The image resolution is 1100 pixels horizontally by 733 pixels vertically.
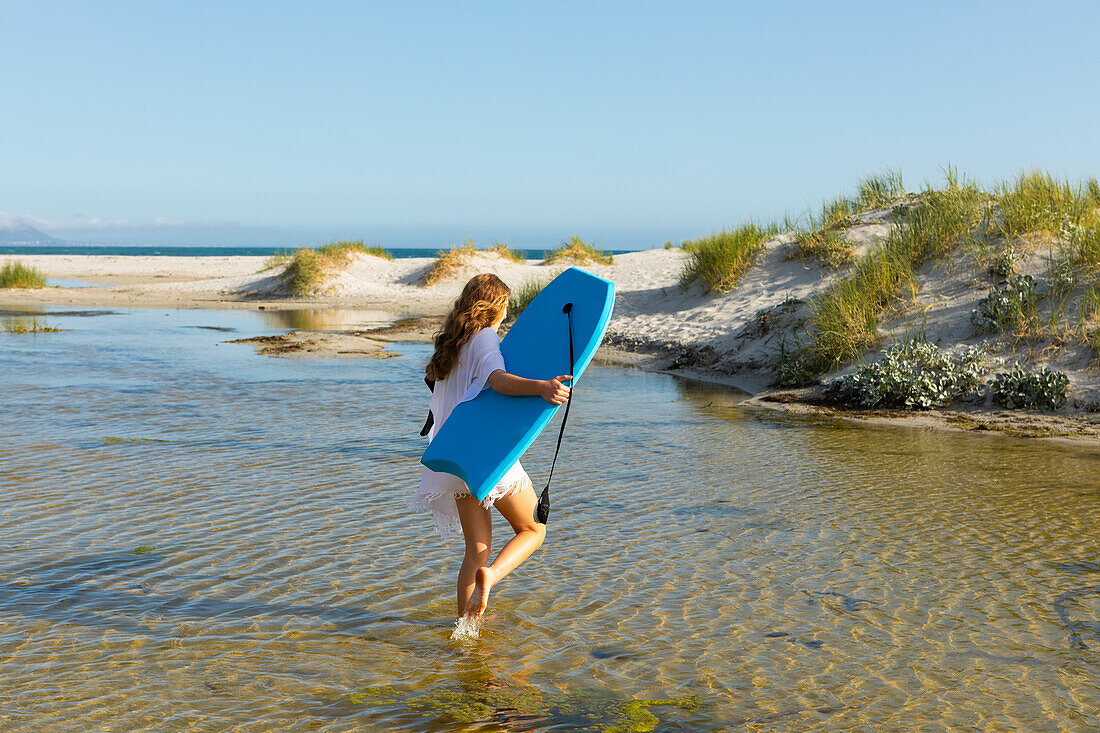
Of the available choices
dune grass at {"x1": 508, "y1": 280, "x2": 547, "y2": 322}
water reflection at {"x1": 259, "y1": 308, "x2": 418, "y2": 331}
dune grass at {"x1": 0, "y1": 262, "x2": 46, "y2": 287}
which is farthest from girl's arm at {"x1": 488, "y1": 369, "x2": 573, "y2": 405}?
dune grass at {"x1": 0, "y1": 262, "x2": 46, "y2": 287}

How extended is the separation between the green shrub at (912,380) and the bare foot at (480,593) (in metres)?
7.82

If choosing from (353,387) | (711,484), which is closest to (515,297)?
(353,387)

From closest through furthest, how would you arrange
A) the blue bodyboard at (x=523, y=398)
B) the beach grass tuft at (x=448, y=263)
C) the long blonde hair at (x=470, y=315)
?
the blue bodyboard at (x=523, y=398) → the long blonde hair at (x=470, y=315) → the beach grass tuft at (x=448, y=263)

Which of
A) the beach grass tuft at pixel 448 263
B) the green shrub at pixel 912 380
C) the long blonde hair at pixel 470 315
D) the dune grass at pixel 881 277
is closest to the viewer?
the long blonde hair at pixel 470 315

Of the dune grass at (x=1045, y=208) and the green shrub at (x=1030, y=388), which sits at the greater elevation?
Result: the dune grass at (x=1045, y=208)

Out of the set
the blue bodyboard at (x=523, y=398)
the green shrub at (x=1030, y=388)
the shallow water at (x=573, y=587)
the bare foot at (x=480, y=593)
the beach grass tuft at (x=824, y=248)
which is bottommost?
the shallow water at (x=573, y=587)

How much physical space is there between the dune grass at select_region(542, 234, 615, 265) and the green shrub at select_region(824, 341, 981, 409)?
19.8 metres

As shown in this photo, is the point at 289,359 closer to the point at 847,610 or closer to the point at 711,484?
the point at 711,484

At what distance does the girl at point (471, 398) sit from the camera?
4113 millimetres

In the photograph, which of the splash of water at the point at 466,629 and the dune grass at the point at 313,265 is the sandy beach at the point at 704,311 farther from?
the splash of water at the point at 466,629

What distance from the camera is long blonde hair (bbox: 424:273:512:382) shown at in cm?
417

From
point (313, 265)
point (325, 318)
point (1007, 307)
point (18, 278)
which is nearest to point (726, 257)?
point (1007, 307)

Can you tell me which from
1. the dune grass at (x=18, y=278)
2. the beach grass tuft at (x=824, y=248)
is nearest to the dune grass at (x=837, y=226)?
the beach grass tuft at (x=824, y=248)

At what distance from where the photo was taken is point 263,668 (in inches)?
155
